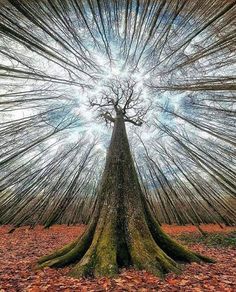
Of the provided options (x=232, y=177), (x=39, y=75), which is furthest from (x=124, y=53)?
(x=232, y=177)

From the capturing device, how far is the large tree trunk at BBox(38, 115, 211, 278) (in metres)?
4.79

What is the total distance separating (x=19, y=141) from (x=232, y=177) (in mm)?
11771

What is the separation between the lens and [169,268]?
189 inches

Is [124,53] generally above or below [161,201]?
below

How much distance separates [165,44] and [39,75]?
3.08 meters

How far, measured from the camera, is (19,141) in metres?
13.4

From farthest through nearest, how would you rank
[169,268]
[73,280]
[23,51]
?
[23,51] < [169,268] < [73,280]

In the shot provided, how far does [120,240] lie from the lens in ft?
17.8

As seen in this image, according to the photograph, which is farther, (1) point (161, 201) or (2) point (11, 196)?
(1) point (161, 201)

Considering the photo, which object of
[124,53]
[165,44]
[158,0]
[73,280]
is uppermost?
[124,53]

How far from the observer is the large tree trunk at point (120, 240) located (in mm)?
4793

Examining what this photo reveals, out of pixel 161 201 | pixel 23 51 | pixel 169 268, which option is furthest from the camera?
pixel 161 201

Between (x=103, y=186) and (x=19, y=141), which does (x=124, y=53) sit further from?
(x=19, y=141)

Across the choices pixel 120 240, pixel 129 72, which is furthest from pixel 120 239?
pixel 129 72
